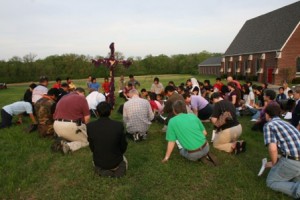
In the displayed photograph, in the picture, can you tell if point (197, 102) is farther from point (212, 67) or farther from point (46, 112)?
point (212, 67)

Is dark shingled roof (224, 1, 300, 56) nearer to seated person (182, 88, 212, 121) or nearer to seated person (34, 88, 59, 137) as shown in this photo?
seated person (182, 88, 212, 121)

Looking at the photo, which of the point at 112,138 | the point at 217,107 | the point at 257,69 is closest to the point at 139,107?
the point at 217,107

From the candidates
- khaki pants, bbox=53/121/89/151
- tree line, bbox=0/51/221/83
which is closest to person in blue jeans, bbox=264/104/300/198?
khaki pants, bbox=53/121/89/151

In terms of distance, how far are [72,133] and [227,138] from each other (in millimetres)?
4012

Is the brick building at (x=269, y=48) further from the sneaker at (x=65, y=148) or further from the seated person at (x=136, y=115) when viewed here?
the sneaker at (x=65, y=148)

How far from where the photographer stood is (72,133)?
24.3ft

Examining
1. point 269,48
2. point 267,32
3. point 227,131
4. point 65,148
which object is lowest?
point 65,148

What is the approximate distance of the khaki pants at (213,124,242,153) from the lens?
704 centimetres

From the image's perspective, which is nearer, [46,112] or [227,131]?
[227,131]

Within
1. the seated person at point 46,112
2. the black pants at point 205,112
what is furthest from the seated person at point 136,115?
the black pants at point 205,112

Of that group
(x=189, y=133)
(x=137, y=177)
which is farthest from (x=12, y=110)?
(x=189, y=133)

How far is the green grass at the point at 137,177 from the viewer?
4.90 meters

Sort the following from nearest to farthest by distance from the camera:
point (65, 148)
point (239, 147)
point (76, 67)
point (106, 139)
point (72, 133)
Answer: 1. point (106, 139)
2. point (239, 147)
3. point (65, 148)
4. point (72, 133)
5. point (76, 67)

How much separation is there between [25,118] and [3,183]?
7356mm
